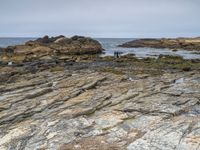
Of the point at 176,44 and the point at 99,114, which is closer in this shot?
the point at 99,114

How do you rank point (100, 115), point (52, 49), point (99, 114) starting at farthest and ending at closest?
point (52, 49), point (99, 114), point (100, 115)

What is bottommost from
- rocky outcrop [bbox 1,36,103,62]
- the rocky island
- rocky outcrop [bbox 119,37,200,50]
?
rocky outcrop [bbox 119,37,200,50]

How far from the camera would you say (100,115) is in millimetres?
21859

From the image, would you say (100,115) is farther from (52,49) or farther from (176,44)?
(176,44)

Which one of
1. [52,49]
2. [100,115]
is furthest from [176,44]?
[100,115]

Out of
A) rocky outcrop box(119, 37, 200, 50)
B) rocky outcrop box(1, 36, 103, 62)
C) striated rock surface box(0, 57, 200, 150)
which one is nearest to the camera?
striated rock surface box(0, 57, 200, 150)

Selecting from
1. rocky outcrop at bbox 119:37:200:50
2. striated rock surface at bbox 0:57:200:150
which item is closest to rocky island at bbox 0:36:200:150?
striated rock surface at bbox 0:57:200:150

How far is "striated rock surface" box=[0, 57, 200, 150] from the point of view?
17828mm

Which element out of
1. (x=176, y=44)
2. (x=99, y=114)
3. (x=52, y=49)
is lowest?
(x=176, y=44)

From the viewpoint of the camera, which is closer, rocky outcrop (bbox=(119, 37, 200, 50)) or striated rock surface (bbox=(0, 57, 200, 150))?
striated rock surface (bbox=(0, 57, 200, 150))

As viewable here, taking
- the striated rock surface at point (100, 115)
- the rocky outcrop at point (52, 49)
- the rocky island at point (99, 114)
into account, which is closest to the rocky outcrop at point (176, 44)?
the rocky outcrop at point (52, 49)

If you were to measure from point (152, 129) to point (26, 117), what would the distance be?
8267 mm

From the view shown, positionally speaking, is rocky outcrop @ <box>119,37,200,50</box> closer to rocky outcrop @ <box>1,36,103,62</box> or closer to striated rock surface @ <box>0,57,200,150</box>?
rocky outcrop @ <box>1,36,103,62</box>

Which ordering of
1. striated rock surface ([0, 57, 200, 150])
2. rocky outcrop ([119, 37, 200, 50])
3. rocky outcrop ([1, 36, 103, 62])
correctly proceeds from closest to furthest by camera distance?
striated rock surface ([0, 57, 200, 150]) < rocky outcrop ([1, 36, 103, 62]) < rocky outcrop ([119, 37, 200, 50])
